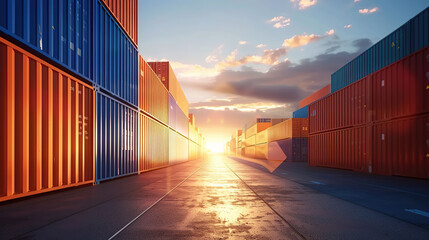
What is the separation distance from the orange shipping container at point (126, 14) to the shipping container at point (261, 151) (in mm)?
45126

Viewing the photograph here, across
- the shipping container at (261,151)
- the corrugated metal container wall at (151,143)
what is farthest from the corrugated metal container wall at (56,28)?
the shipping container at (261,151)

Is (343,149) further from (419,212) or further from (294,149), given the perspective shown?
(294,149)

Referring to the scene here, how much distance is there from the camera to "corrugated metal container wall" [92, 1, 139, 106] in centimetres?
1187

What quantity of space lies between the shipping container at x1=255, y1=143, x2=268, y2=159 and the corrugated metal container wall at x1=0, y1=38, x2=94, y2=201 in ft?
167

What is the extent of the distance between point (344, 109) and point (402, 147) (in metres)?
7.28

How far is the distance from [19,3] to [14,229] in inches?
219

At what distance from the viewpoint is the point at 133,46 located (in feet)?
55.1

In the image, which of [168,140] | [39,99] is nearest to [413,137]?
[39,99]

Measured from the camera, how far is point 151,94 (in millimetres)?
20391

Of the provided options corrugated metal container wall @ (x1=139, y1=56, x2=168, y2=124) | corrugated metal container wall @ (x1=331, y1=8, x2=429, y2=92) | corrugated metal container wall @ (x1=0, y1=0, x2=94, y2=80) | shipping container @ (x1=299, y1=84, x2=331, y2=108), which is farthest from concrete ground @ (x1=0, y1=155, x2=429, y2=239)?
shipping container @ (x1=299, y1=84, x2=331, y2=108)

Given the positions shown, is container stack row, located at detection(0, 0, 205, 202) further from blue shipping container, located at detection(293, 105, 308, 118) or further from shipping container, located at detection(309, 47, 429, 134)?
blue shipping container, located at detection(293, 105, 308, 118)

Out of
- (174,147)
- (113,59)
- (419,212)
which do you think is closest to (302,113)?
(174,147)

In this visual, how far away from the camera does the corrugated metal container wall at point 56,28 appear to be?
706 cm

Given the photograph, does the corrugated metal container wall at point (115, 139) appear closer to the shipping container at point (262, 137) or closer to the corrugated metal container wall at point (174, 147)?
the corrugated metal container wall at point (174, 147)
